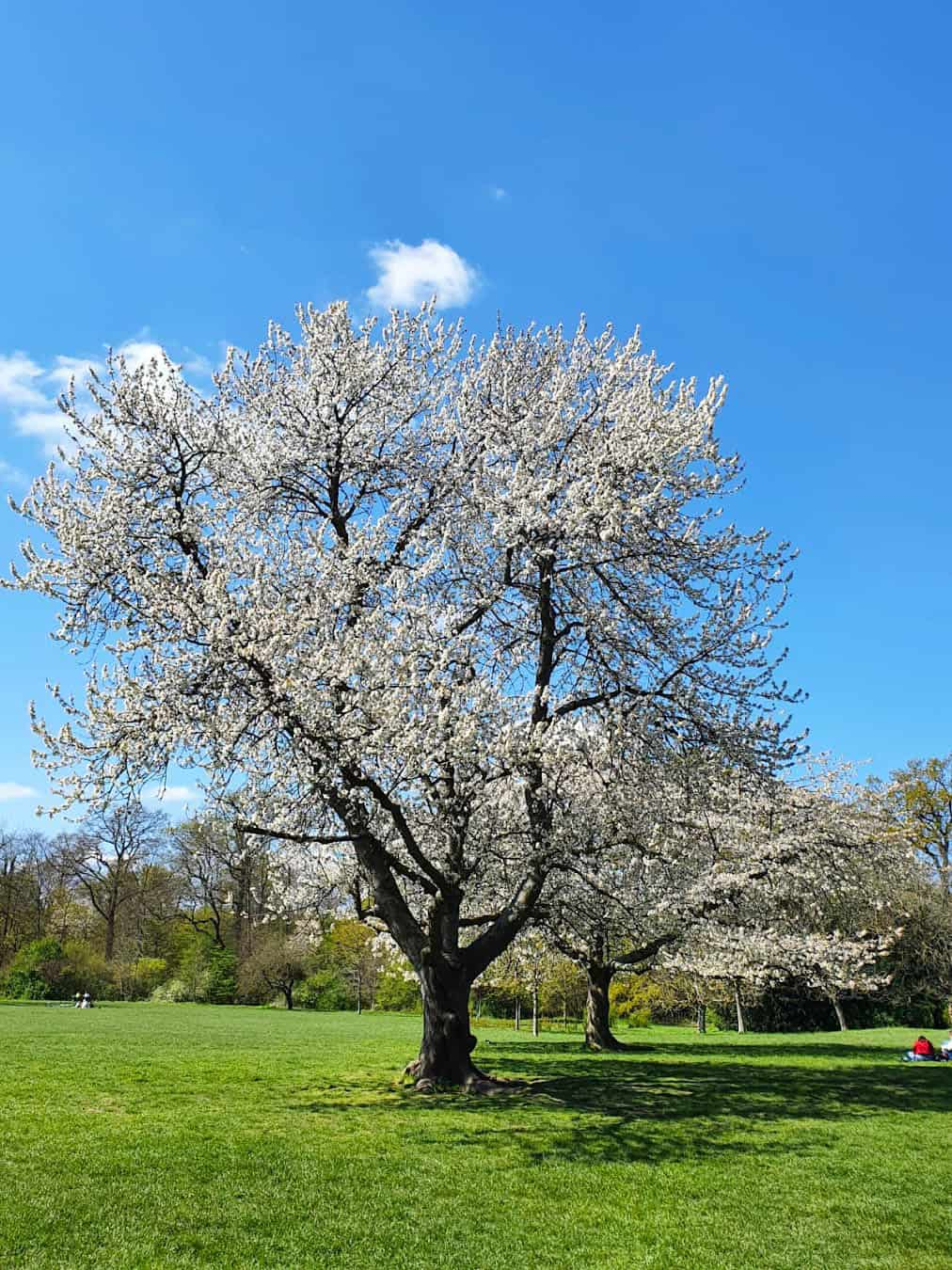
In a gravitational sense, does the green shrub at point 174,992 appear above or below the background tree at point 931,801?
below

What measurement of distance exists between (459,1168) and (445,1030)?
186 inches

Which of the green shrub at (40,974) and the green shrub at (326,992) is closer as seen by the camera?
the green shrub at (40,974)

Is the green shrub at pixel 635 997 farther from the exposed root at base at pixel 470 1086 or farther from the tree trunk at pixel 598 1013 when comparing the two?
the exposed root at base at pixel 470 1086

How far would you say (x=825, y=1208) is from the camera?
7.49 metres

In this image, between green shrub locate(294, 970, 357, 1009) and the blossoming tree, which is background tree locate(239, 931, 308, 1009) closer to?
green shrub locate(294, 970, 357, 1009)

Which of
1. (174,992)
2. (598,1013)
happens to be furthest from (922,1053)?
(174,992)

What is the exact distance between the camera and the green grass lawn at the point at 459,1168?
20.8 ft

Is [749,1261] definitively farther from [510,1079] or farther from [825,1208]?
[510,1079]

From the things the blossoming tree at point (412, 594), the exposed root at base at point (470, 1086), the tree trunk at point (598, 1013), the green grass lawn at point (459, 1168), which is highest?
the blossoming tree at point (412, 594)

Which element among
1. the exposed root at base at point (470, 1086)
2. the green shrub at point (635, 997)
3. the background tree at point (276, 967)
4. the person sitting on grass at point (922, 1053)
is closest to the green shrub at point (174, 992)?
the background tree at point (276, 967)

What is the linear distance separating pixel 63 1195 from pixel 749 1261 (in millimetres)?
5047

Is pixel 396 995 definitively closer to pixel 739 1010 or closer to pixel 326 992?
pixel 326 992

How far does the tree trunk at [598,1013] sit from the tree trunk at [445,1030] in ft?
30.2

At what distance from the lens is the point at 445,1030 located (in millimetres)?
13000
